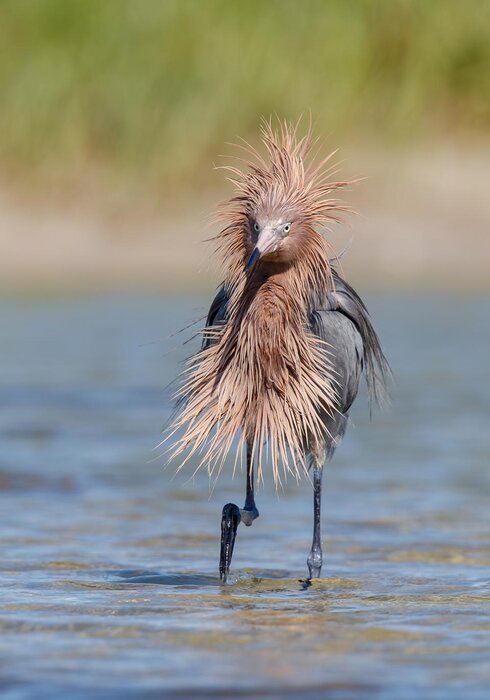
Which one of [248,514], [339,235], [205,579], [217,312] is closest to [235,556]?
[248,514]

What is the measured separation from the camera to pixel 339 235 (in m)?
17.5

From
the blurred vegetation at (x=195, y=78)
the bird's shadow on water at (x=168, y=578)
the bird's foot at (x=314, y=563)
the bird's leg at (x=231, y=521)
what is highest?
the blurred vegetation at (x=195, y=78)

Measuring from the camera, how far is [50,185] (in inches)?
739

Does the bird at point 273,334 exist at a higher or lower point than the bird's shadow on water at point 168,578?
higher

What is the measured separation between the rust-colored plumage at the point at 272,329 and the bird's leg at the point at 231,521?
20 centimetres

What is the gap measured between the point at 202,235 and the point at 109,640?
1305cm

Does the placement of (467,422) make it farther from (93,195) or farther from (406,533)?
(93,195)

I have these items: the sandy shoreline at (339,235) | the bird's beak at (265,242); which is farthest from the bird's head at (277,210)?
the sandy shoreline at (339,235)

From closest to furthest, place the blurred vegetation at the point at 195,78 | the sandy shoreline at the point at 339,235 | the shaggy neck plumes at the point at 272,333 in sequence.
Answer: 1. the shaggy neck plumes at the point at 272,333
2. the sandy shoreline at the point at 339,235
3. the blurred vegetation at the point at 195,78

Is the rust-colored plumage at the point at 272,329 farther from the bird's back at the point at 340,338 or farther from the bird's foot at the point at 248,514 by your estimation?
the bird's foot at the point at 248,514

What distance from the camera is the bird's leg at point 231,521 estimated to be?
19.2 ft

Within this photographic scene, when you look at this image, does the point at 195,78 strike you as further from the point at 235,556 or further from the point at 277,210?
the point at 277,210

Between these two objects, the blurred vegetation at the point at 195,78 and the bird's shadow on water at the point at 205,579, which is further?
the blurred vegetation at the point at 195,78

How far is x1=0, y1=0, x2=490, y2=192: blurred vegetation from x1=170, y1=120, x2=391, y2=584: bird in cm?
1284
